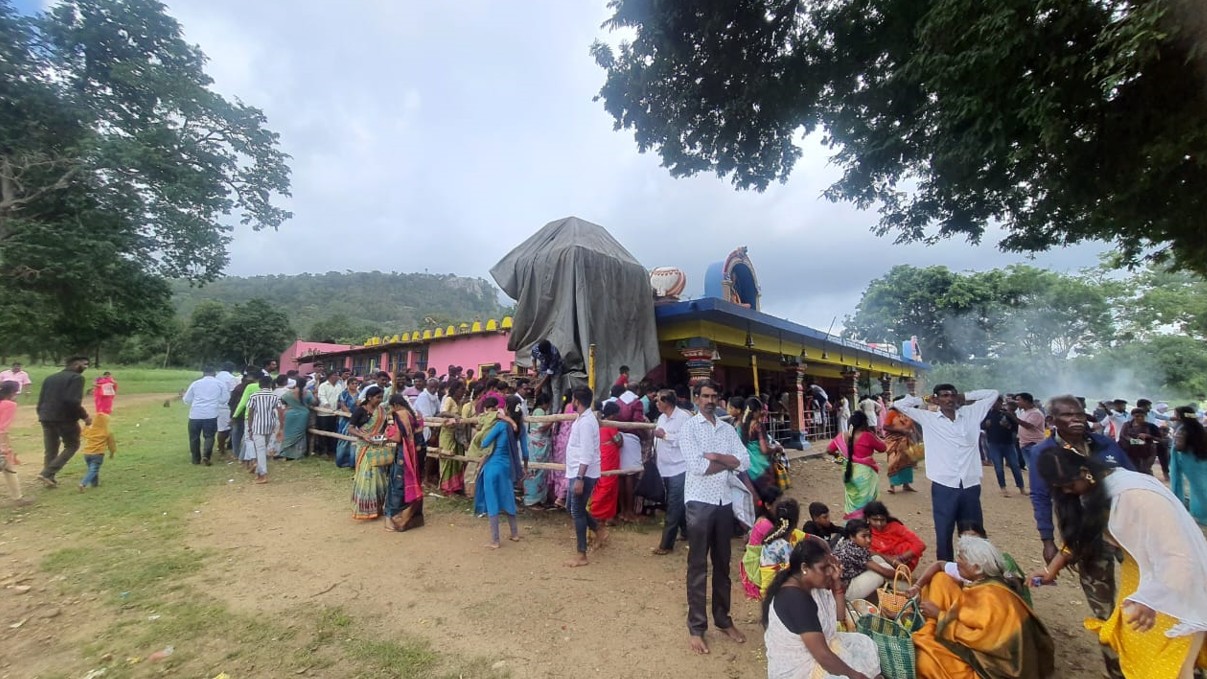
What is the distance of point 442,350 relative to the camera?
664 inches

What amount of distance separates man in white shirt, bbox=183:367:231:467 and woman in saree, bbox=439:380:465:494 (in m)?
4.43

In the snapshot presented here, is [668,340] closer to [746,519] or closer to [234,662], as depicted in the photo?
[746,519]

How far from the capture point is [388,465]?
6430 mm

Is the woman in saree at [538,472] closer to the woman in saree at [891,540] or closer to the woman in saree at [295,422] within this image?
the woman in saree at [891,540]

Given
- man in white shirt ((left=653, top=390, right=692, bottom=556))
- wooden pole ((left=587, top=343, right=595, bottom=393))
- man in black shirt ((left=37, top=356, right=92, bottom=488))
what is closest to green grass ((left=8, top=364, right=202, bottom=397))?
man in black shirt ((left=37, top=356, right=92, bottom=488))

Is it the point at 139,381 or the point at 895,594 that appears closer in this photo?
the point at 895,594

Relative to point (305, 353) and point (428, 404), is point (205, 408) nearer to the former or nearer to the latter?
point (428, 404)

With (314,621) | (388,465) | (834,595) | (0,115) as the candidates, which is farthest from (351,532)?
(0,115)

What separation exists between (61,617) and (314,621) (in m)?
1.96

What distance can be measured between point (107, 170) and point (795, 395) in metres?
20.7

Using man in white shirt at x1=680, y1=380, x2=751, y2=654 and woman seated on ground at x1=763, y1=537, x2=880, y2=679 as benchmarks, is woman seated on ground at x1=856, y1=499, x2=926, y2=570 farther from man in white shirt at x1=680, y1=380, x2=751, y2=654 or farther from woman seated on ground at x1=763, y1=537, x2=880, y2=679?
woman seated on ground at x1=763, y1=537, x2=880, y2=679

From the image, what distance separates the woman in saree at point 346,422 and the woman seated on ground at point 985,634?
8749 millimetres

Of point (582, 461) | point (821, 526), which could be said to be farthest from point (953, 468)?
point (582, 461)

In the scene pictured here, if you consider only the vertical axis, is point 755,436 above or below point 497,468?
above
